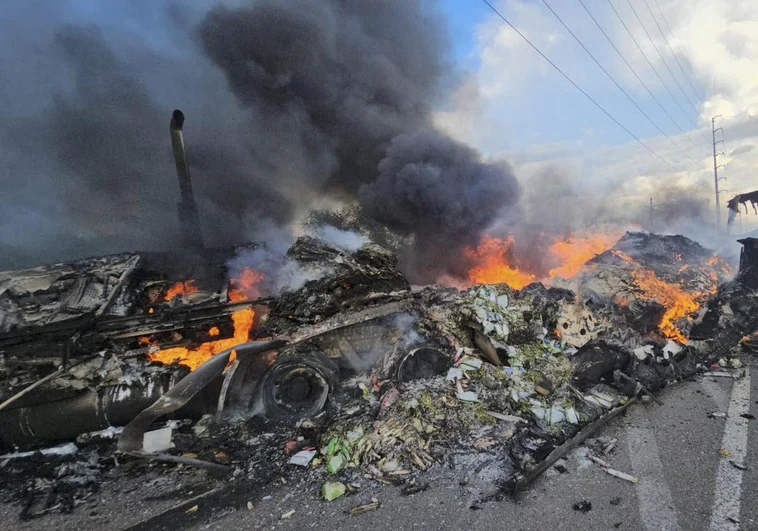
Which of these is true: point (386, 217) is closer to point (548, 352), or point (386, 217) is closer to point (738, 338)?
point (548, 352)

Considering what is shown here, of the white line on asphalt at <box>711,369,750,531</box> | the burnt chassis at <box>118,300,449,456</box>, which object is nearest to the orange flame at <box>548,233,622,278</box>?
the white line on asphalt at <box>711,369,750,531</box>

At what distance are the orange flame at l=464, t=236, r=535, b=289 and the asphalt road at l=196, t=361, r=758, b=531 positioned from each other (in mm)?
7989

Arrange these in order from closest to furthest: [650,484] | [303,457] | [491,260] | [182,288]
A: [650,484] < [303,457] < [182,288] < [491,260]

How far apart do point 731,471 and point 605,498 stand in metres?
1.27

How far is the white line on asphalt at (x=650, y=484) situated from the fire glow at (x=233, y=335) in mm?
4512

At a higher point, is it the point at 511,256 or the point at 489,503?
the point at 511,256

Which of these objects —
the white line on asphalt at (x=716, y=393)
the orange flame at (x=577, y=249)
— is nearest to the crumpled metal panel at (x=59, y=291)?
the white line on asphalt at (x=716, y=393)

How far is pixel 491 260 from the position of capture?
500 inches

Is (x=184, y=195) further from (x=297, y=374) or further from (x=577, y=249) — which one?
(x=577, y=249)

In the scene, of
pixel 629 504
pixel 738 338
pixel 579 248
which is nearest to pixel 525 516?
pixel 629 504

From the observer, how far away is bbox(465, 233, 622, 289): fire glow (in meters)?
12.0

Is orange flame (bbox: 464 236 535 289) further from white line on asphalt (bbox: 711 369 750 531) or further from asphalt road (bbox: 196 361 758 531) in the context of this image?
asphalt road (bbox: 196 361 758 531)

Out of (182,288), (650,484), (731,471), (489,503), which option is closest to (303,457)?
(489,503)

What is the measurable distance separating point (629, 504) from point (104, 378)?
574 centimetres
